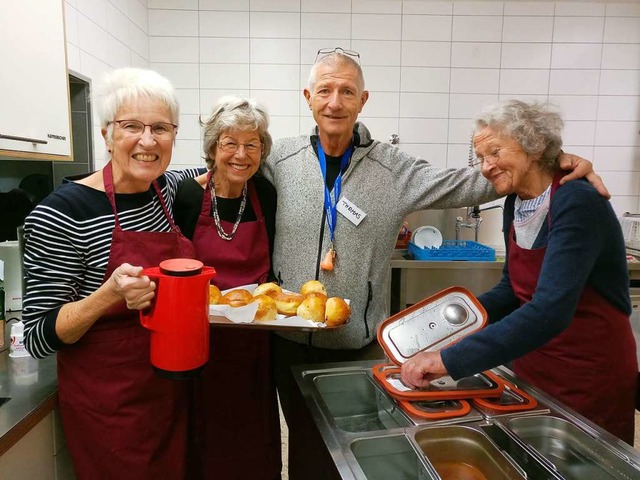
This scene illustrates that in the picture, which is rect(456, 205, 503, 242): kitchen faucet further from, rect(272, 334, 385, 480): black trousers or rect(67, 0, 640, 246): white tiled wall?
rect(272, 334, 385, 480): black trousers

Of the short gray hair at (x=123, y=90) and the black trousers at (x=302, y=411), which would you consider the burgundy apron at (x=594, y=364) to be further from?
the short gray hair at (x=123, y=90)

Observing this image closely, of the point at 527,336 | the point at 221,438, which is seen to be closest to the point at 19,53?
the point at 221,438

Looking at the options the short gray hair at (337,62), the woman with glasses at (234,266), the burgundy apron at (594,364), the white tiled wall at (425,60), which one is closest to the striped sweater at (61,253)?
the woman with glasses at (234,266)

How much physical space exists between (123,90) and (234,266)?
62 cm

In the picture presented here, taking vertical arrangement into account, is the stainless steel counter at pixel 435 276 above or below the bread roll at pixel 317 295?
below

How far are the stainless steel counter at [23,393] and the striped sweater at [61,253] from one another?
126 millimetres

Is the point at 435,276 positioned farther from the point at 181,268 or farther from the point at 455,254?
the point at 181,268

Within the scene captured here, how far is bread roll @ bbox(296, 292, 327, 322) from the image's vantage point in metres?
1.16

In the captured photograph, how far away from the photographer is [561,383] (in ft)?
3.91

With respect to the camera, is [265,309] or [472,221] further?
[472,221]

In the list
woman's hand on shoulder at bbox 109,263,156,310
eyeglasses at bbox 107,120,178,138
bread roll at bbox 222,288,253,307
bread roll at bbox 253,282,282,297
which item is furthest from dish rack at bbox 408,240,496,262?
woman's hand on shoulder at bbox 109,263,156,310

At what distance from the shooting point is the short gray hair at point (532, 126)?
1.14m

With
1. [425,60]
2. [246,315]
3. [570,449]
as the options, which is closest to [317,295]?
[246,315]

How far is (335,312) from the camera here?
1.17 m
